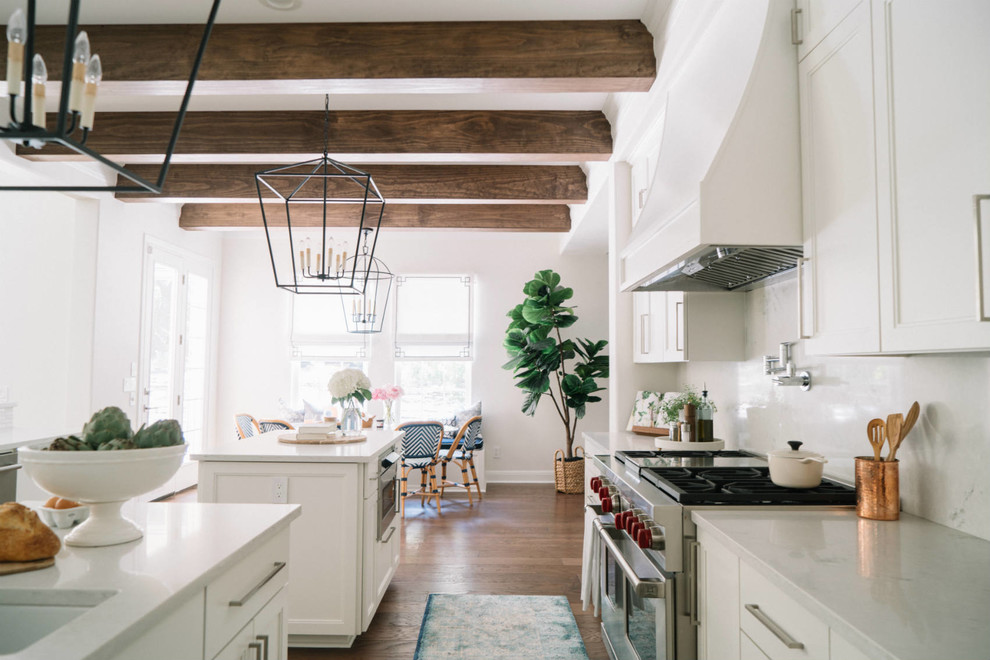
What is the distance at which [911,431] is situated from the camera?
68.5 inches

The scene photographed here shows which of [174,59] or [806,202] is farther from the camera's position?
[174,59]

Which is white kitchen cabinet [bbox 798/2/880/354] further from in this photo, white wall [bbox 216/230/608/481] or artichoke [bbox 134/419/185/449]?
white wall [bbox 216/230/608/481]

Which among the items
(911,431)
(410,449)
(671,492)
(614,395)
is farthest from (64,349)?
(911,431)

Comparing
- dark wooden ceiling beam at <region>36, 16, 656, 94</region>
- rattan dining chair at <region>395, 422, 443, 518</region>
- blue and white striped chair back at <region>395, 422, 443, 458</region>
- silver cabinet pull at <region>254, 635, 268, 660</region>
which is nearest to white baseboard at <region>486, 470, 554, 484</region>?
rattan dining chair at <region>395, 422, 443, 518</region>

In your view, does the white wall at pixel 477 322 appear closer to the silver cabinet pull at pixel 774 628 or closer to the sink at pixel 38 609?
the silver cabinet pull at pixel 774 628

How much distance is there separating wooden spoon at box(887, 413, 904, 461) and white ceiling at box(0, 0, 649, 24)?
206cm

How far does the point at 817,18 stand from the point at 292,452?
8.68 feet

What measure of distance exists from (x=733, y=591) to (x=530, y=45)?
243 cm

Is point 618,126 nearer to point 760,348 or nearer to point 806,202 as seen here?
point 760,348

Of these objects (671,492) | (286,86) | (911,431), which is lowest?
(671,492)

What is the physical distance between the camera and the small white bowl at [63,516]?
1434mm

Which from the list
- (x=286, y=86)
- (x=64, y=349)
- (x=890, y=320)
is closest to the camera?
(x=890, y=320)

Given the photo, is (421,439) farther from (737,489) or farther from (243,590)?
(243,590)

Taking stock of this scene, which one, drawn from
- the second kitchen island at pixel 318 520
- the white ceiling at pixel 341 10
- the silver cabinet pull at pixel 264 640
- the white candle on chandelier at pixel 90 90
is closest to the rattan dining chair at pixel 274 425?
the second kitchen island at pixel 318 520
